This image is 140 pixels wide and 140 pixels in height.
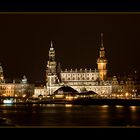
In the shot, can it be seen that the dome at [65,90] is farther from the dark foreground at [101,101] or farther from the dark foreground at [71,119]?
the dark foreground at [71,119]

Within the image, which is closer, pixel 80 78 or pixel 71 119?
pixel 71 119

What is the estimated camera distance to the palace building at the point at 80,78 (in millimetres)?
36250

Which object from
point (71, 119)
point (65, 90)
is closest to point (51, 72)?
point (65, 90)

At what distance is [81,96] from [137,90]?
4218 mm

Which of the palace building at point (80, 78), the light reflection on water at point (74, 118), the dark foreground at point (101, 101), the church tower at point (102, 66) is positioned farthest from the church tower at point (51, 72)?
the light reflection on water at point (74, 118)

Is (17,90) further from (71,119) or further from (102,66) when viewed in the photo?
(71,119)

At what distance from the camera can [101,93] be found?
36.6 m

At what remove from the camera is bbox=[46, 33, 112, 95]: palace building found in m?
36.2

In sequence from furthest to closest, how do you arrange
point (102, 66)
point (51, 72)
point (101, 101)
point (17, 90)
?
1. point (51, 72)
2. point (17, 90)
3. point (102, 66)
4. point (101, 101)

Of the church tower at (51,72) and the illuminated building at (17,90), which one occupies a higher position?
the church tower at (51,72)

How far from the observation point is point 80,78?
37.0m
